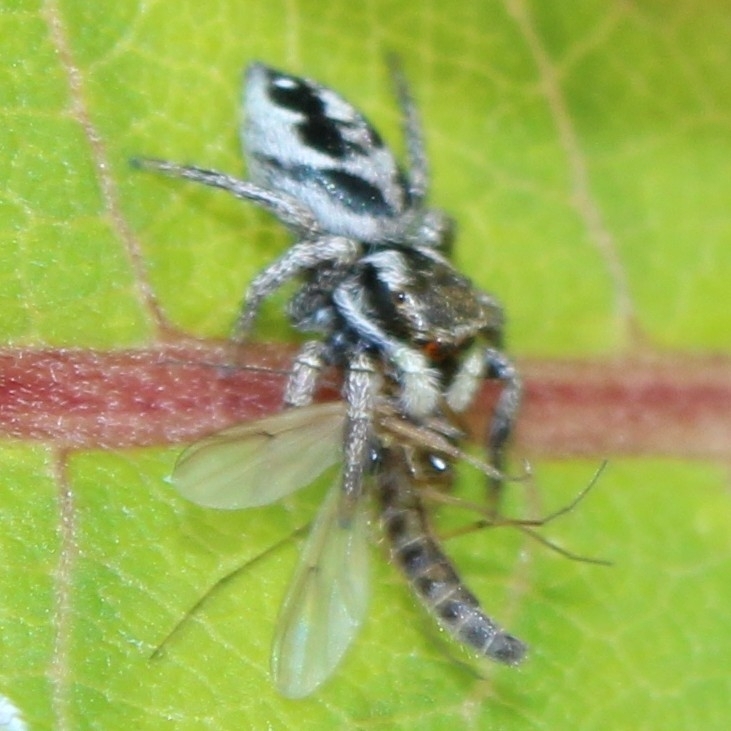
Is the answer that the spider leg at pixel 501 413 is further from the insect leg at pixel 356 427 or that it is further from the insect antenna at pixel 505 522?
the insect leg at pixel 356 427

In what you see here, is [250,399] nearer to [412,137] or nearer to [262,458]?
[262,458]

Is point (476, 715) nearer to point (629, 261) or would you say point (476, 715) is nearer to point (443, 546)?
point (443, 546)

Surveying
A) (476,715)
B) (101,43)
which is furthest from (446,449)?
(101,43)

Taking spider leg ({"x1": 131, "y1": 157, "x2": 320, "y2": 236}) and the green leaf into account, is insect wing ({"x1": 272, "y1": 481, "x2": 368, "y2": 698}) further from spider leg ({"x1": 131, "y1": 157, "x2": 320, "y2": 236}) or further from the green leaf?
spider leg ({"x1": 131, "y1": 157, "x2": 320, "y2": 236})

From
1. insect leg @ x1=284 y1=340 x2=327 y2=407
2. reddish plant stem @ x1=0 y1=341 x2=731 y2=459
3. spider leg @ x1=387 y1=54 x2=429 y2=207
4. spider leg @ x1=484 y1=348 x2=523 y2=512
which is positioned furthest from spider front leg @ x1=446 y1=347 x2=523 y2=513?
spider leg @ x1=387 y1=54 x2=429 y2=207

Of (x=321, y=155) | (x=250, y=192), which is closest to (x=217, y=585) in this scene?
(x=250, y=192)

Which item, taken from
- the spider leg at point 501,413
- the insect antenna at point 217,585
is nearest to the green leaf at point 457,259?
the insect antenna at point 217,585
